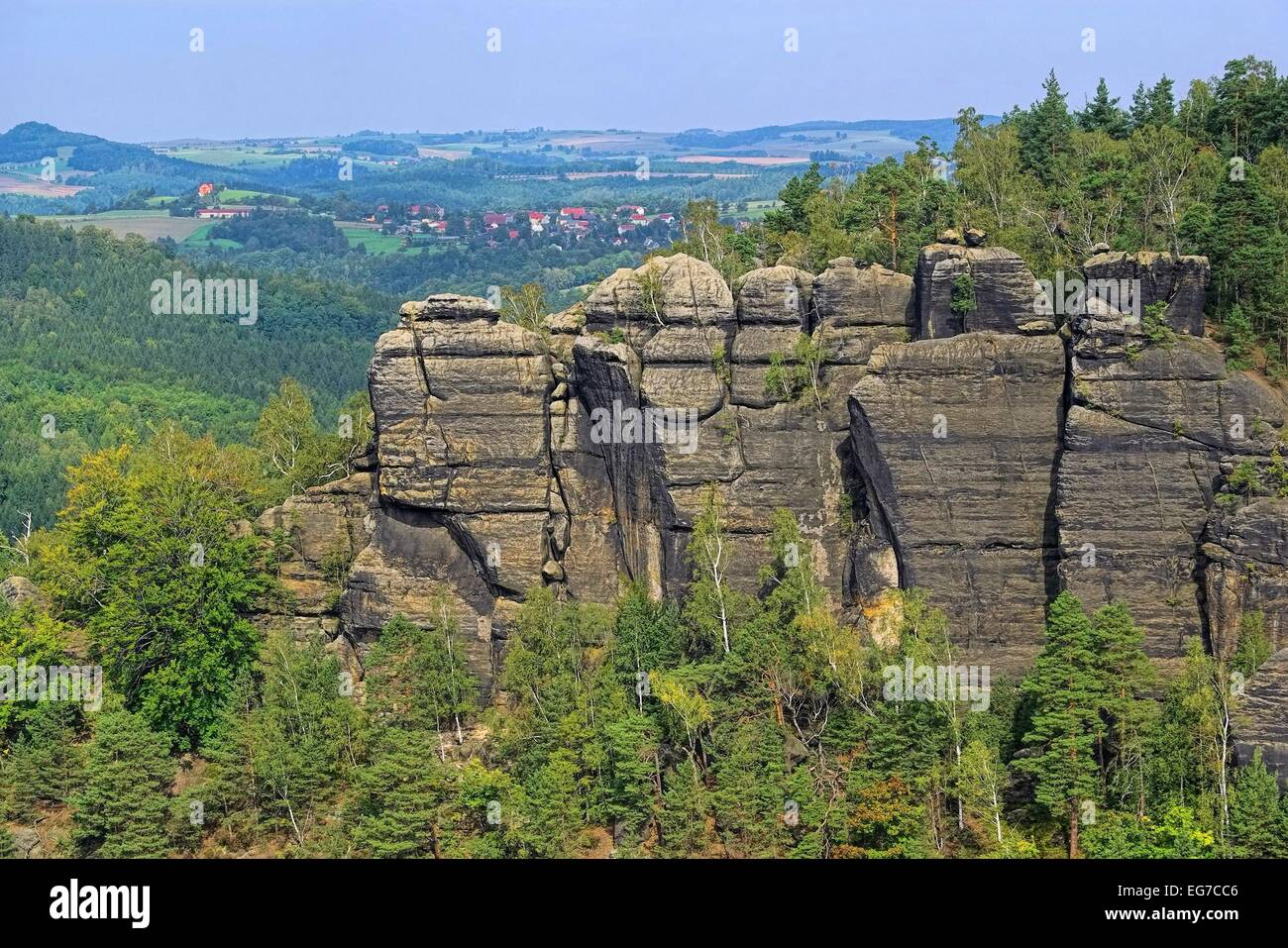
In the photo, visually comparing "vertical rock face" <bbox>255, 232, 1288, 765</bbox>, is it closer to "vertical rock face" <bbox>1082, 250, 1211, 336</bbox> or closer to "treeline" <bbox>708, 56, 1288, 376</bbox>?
"vertical rock face" <bbox>1082, 250, 1211, 336</bbox>

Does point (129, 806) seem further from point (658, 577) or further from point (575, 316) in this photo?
point (575, 316)

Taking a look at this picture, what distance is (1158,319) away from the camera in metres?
44.0

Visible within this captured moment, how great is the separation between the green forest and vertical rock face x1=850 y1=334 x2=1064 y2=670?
1310 millimetres

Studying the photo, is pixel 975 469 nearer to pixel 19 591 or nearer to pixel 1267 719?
pixel 1267 719

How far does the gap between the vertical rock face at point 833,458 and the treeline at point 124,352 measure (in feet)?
170

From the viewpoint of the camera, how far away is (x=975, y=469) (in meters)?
45.5

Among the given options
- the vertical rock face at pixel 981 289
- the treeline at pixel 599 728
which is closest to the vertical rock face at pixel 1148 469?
the treeline at pixel 599 728

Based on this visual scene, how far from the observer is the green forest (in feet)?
134
